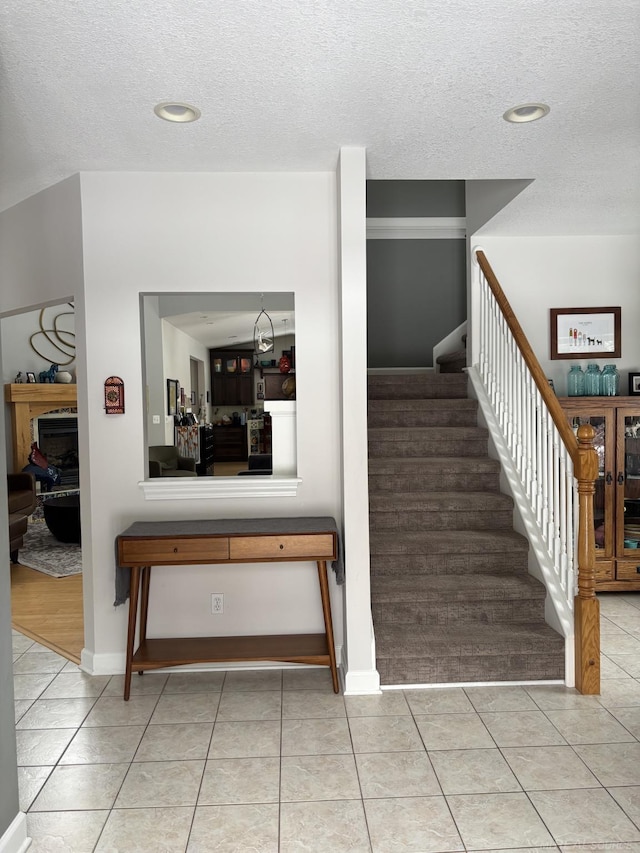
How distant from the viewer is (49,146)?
3176 millimetres

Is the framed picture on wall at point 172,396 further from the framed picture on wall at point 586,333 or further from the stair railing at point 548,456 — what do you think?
the framed picture on wall at point 586,333

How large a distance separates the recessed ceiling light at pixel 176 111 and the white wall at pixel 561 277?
9.36 feet

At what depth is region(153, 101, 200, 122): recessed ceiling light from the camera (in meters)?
2.74

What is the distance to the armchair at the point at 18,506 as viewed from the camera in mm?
6254

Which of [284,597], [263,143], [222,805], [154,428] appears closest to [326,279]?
[263,143]

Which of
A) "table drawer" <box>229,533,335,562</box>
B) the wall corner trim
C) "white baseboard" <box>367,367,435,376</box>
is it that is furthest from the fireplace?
"table drawer" <box>229,533,335,562</box>

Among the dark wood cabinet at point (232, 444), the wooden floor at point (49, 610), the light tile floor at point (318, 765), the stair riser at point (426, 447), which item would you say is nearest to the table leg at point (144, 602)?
the light tile floor at point (318, 765)

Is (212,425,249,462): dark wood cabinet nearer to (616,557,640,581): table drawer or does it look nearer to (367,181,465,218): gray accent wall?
(367,181,465,218): gray accent wall

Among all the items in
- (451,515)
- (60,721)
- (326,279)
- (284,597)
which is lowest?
(60,721)

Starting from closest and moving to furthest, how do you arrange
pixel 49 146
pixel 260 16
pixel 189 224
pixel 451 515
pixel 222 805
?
pixel 260 16, pixel 222 805, pixel 49 146, pixel 189 224, pixel 451 515

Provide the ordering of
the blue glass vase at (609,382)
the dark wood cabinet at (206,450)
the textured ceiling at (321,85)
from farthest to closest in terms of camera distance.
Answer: the dark wood cabinet at (206,450) → the blue glass vase at (609,382) → the textured ceiling at (321,85)

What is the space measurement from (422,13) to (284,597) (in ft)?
9.37

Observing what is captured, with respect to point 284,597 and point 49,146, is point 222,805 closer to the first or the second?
point 284,597

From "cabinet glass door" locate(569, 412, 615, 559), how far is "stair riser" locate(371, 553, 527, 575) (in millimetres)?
1201
